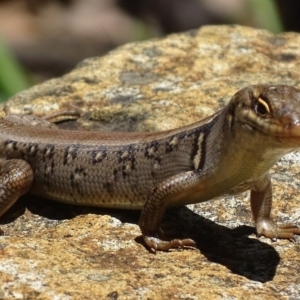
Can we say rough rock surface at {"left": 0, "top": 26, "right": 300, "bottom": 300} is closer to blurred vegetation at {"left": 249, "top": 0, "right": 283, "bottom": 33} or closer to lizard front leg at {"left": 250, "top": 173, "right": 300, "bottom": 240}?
lizard front leg at {"left": 250, "top": 173, "right": 300, "bottom": 240}

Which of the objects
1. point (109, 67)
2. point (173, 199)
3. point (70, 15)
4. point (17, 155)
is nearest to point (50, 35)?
point (70, 15)

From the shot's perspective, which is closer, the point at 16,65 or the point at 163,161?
the point at 163,161

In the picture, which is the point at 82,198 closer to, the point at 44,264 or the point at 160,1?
the point at 44,264

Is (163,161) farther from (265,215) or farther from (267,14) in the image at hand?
(267,14)

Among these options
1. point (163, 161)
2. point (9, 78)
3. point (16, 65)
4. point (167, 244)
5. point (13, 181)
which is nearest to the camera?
point (167, 244)

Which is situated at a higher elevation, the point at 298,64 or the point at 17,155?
the point at 298,64

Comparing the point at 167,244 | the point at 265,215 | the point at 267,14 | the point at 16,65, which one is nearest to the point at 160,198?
the point at 167,244

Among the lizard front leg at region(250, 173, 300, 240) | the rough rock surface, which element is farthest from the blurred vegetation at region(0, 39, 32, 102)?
the lizard front leg at region(250, 173, 300, 240)
